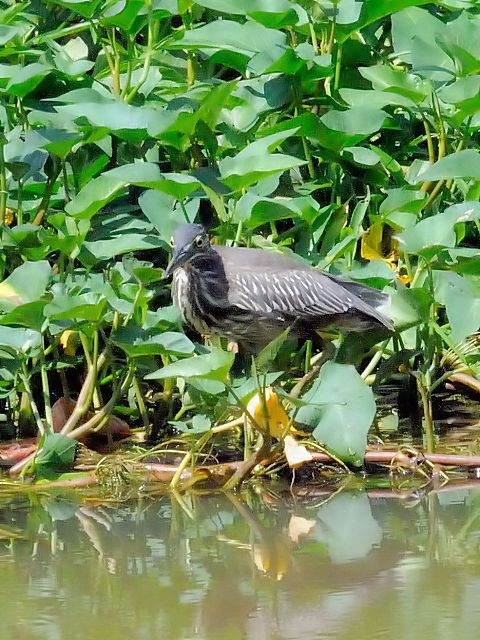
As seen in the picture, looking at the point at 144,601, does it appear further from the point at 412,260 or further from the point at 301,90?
the point at 301,90

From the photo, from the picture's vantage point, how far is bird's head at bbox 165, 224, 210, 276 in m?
4.34

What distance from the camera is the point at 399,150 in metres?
5.24

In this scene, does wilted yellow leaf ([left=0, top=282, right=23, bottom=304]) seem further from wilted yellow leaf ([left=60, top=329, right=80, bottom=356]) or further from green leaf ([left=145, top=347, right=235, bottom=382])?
green leaf ([left=145, top=347, right=235, bottom=382])

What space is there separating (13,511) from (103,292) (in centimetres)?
95

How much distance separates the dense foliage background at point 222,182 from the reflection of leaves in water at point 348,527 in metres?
0.24

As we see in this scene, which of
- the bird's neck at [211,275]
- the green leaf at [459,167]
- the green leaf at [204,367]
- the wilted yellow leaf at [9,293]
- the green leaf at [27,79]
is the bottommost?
the bird's neck at [211,275]

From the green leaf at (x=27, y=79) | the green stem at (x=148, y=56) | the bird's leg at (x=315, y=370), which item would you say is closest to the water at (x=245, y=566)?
the bird's leg at (x=315, y=370)

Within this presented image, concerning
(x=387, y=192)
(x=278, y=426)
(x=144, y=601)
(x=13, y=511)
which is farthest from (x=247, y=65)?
(x=144, y=601)

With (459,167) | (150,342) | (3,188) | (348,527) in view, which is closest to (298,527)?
(348,527)

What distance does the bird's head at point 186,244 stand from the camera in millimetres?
4340

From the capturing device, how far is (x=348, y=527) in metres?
3.34

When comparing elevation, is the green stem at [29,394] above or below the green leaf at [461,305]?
below

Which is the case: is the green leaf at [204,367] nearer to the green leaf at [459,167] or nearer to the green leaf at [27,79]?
the green leaf at [459,167]

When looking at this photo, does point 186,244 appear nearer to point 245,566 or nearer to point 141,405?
point 141,405
